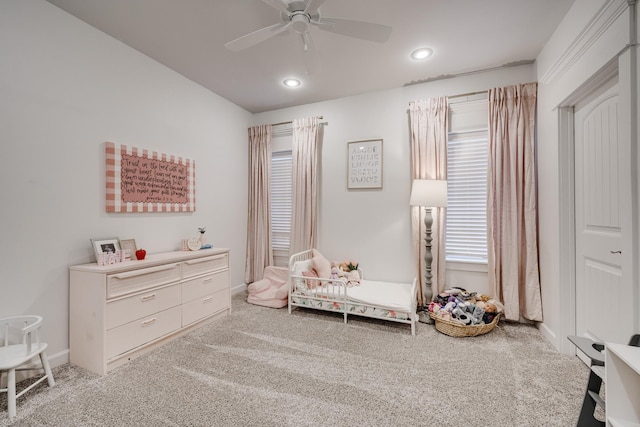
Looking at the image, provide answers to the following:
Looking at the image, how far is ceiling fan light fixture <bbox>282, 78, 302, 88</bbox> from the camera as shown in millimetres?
3139

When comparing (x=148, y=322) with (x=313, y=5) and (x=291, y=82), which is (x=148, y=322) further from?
(x=291, y=82)

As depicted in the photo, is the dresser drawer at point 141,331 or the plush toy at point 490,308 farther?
the plush toy at point 490,308

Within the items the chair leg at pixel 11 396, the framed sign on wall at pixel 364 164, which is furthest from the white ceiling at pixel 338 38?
the chair leg at pixel 11 396

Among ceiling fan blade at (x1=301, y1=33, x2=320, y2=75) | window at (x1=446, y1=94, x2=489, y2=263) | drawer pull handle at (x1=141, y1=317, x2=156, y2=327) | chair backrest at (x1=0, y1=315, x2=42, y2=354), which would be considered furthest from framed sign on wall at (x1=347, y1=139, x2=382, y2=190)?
chair backrest at (x1=0, y1=315, x2=42, y2=354)

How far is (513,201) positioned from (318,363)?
2417 millimetres

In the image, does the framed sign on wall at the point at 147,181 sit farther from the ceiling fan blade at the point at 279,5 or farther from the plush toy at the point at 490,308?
the plush toy at the point at 490,308

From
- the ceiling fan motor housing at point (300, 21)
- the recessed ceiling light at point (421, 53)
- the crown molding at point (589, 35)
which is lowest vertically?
the crown molding at point (589, 35)

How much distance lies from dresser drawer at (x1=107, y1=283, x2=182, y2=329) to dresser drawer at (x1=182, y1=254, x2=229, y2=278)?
164mm

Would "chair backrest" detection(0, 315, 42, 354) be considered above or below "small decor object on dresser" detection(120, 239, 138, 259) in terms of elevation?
below

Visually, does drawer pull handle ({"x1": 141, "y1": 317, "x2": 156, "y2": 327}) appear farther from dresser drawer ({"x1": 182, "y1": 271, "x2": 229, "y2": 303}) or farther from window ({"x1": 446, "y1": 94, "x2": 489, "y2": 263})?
window ({"x1": 446, "y1": 94, "x2": 489, "y2": 263})

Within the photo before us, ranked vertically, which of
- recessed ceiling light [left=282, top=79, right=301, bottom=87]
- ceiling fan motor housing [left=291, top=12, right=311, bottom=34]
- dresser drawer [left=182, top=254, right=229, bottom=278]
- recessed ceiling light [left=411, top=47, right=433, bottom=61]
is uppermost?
recessed ceiling light [left=282, top=79, right=301, bottom=87]

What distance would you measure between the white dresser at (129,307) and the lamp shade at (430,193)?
233 centimetres

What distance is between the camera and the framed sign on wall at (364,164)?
11.1 ft

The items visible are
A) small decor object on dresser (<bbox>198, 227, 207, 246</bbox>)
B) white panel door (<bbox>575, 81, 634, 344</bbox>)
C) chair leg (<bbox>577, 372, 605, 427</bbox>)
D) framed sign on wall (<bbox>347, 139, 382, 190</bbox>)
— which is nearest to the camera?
chair leg (<bbox>577, 372, 605, 427</bbox>)
